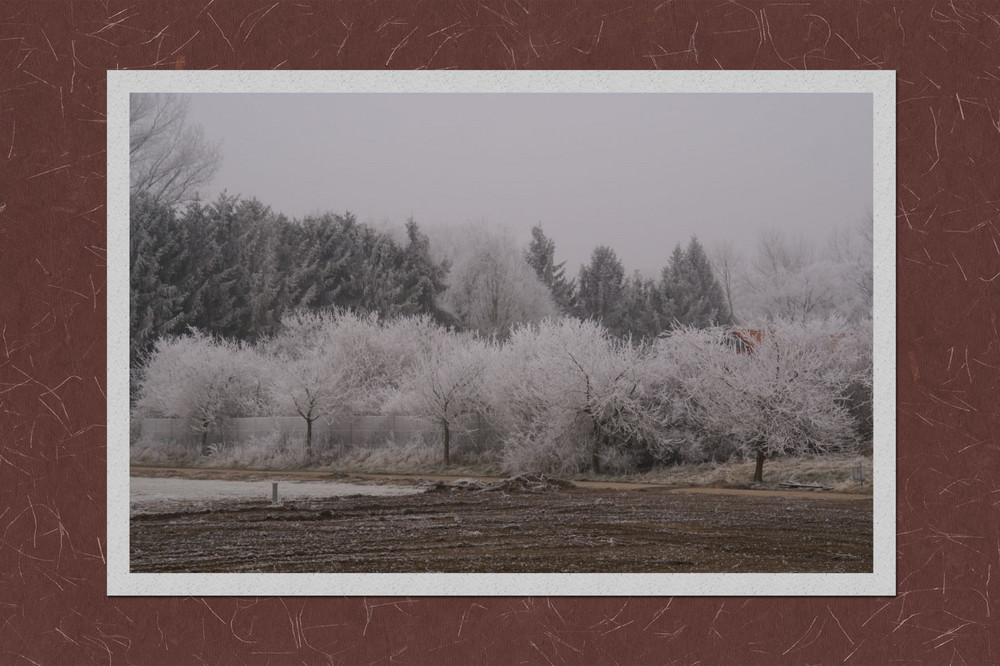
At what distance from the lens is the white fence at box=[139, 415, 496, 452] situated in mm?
4516

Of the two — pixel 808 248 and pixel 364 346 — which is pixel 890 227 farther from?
pixel 364 346

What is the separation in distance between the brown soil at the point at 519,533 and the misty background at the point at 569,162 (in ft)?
4.64

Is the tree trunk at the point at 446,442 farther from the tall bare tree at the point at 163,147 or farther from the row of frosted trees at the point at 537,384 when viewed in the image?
the tall bare tree at the point at 163,147

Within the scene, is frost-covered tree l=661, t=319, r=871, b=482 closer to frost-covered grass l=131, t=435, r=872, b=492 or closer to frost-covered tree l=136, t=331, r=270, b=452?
frost-covered grass l=131, t=435, r=872, b=492

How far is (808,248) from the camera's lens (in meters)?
4.32

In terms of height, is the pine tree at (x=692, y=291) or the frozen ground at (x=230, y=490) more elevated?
the pine tree at (x=692, y=291)

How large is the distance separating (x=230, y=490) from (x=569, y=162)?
2835 mm

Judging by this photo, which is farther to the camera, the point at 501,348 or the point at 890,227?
the point at 501,348

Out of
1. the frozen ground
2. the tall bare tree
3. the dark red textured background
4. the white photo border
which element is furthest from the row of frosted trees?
the tall bare tree
